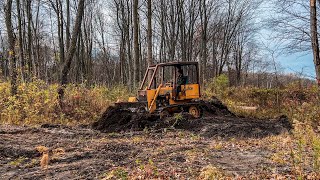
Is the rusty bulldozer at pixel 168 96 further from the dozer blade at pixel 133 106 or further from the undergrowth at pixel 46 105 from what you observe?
the undergrowth at pixel 46 105

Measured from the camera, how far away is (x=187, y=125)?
9766 millimetres

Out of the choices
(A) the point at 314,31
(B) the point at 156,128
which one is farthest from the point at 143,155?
(A) the point at 314,31

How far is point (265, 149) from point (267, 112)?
27.3ft

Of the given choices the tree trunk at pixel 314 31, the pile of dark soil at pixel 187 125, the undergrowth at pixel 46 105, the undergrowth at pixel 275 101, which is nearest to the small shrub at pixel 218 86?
the undergrowth at pixel 275 101

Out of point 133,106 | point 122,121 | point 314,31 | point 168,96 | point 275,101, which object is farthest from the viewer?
point 275,101

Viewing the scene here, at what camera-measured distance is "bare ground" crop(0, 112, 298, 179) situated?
178 inches

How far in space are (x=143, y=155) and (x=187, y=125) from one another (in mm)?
4245

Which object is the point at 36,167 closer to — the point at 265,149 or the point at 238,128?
the point at 265,149

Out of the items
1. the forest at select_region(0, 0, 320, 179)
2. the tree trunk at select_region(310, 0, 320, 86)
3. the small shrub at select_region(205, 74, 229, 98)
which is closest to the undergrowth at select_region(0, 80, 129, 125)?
the forest at select_region(0, 0, 320, 179)

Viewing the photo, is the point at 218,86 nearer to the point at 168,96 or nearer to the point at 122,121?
Answer: the point at 168,96

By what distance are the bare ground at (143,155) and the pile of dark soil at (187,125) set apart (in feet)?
0.17

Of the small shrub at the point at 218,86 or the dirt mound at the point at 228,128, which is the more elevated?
the small shrub at the point at 218,86

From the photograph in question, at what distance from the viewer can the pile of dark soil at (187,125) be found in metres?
8.70

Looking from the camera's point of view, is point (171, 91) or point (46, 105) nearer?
point (171, 91)
